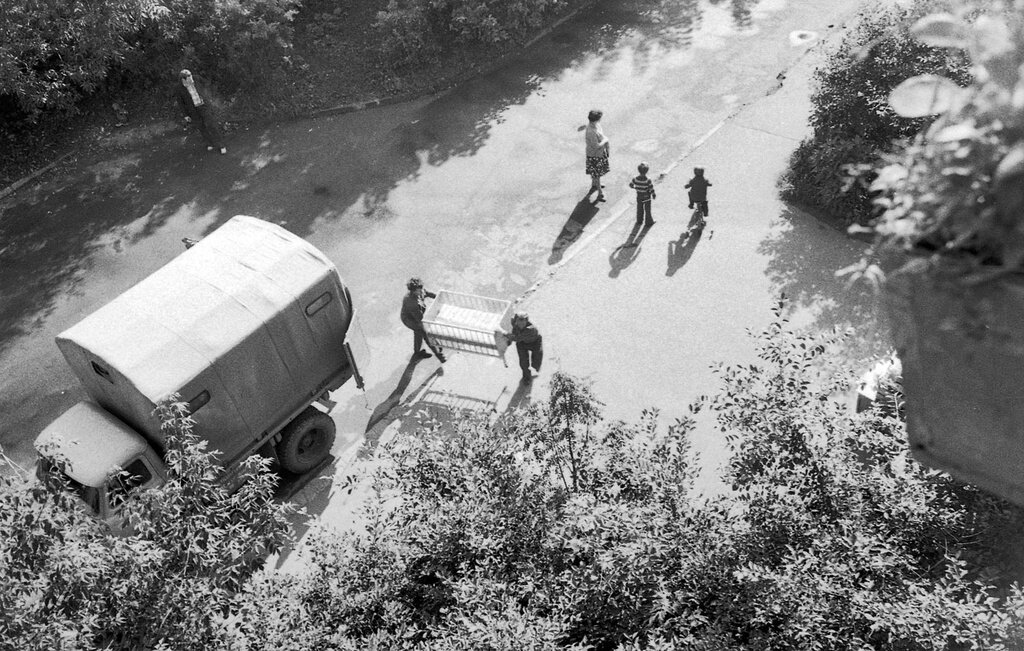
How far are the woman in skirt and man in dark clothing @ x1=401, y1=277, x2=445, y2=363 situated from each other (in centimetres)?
396

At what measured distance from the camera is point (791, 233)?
12.9m

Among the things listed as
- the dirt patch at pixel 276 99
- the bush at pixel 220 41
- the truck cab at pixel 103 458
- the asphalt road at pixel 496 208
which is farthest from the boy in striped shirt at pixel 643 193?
the bush at pixel 220 41

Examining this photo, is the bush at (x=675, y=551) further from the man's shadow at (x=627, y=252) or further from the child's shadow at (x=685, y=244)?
Result: the man's shadow at (x=627, y=252)

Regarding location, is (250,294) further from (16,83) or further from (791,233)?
(16,83)

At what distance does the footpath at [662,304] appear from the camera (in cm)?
1076

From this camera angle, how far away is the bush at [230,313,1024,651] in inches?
187

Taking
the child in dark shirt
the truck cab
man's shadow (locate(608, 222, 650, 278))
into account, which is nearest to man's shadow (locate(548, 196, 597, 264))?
man's shadow (locate(608, 222, 650, 278))

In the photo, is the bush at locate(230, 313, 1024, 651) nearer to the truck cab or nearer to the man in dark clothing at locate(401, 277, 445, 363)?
the truck cab

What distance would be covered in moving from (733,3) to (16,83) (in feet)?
50.3

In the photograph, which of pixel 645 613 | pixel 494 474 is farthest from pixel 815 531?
pixel 494 474

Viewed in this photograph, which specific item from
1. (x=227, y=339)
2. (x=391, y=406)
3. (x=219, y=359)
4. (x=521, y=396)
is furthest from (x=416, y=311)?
(x=219, y=359)

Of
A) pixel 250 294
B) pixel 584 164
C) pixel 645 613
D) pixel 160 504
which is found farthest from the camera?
pixel 584 164

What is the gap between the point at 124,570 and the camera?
555cm

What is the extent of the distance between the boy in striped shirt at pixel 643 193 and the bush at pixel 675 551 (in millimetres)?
6872
